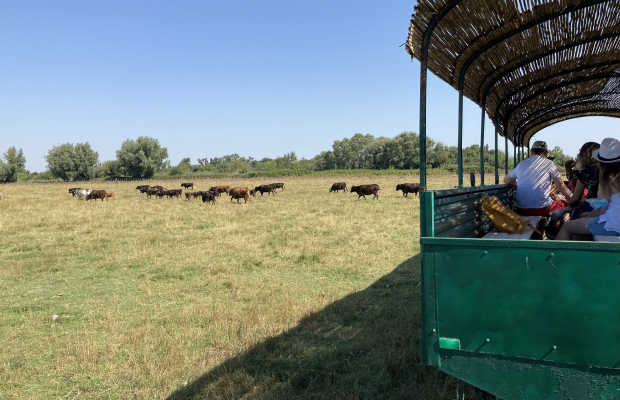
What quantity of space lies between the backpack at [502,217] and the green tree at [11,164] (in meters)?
93.9

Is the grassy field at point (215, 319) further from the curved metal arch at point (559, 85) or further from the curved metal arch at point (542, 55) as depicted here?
the curved metal arch at point (559, 85)

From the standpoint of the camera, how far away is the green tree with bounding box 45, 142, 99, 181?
76938mm

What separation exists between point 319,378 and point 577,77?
17.4ft

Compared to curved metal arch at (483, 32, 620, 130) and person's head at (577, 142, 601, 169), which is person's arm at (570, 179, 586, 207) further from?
curved metal arch at (483, 32, 620, 130)

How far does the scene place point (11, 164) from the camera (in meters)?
77.4

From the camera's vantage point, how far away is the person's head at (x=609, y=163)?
286 centimetres

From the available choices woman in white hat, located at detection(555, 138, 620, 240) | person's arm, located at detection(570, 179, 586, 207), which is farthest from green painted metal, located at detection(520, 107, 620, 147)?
woman in white hat, located at detection(555, 138, 620, 240)

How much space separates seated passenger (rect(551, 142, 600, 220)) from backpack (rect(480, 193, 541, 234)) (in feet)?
2.69

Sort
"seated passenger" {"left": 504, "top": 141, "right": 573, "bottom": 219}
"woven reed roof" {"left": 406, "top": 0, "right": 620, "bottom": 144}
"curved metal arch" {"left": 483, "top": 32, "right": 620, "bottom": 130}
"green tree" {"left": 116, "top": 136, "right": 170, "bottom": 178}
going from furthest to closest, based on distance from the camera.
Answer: "green tree" {"left": 116, "top": 136, "right": 170, "bottom": 178} → "seated passenger" {"left": 504, "top": 141, "right": 573, "bottom": 219} → "curved metal arch" {"left": 483, "top": 32, "right": 620, "bottom": 130} → "woven reed roof" {"left": 406, "top": 0, "right": 620, "bottom": 144}

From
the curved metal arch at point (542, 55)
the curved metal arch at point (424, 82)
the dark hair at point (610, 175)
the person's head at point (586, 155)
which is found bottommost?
the dark hair at point (610, 175)

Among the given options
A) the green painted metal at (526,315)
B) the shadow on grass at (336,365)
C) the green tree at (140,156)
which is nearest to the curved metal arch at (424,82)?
the green painted metal at (526,315)

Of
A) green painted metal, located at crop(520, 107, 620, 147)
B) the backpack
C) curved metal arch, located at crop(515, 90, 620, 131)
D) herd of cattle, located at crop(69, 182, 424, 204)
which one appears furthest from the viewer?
herd of cattle, located at crop(69, 182, 424, 204)

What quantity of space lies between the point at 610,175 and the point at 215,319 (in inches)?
160

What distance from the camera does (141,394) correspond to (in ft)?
10.5
